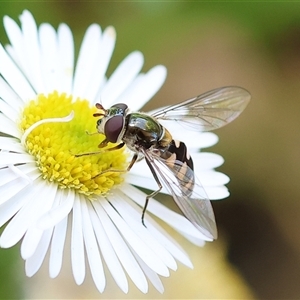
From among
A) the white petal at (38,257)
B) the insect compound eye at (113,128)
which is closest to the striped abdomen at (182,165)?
the insect compound eye at (113,128)

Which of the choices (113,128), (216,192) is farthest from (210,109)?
(113,128)

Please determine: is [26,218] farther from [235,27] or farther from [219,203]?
[235,27]

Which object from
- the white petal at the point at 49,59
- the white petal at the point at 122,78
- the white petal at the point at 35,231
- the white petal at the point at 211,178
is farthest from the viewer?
the white petal at the point at 122,78

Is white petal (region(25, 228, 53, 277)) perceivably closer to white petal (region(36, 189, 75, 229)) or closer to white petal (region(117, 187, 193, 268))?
white petal (region(36, 189, 75, 229))

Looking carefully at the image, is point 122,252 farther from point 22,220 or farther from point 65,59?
point 65,59

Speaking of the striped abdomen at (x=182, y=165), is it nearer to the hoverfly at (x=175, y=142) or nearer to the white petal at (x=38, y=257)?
the hoverfly at (x=175, y=142)

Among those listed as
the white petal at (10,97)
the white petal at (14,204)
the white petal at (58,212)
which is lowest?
the white petal at (58,212)

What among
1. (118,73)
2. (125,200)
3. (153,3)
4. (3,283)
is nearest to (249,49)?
(153,3)
